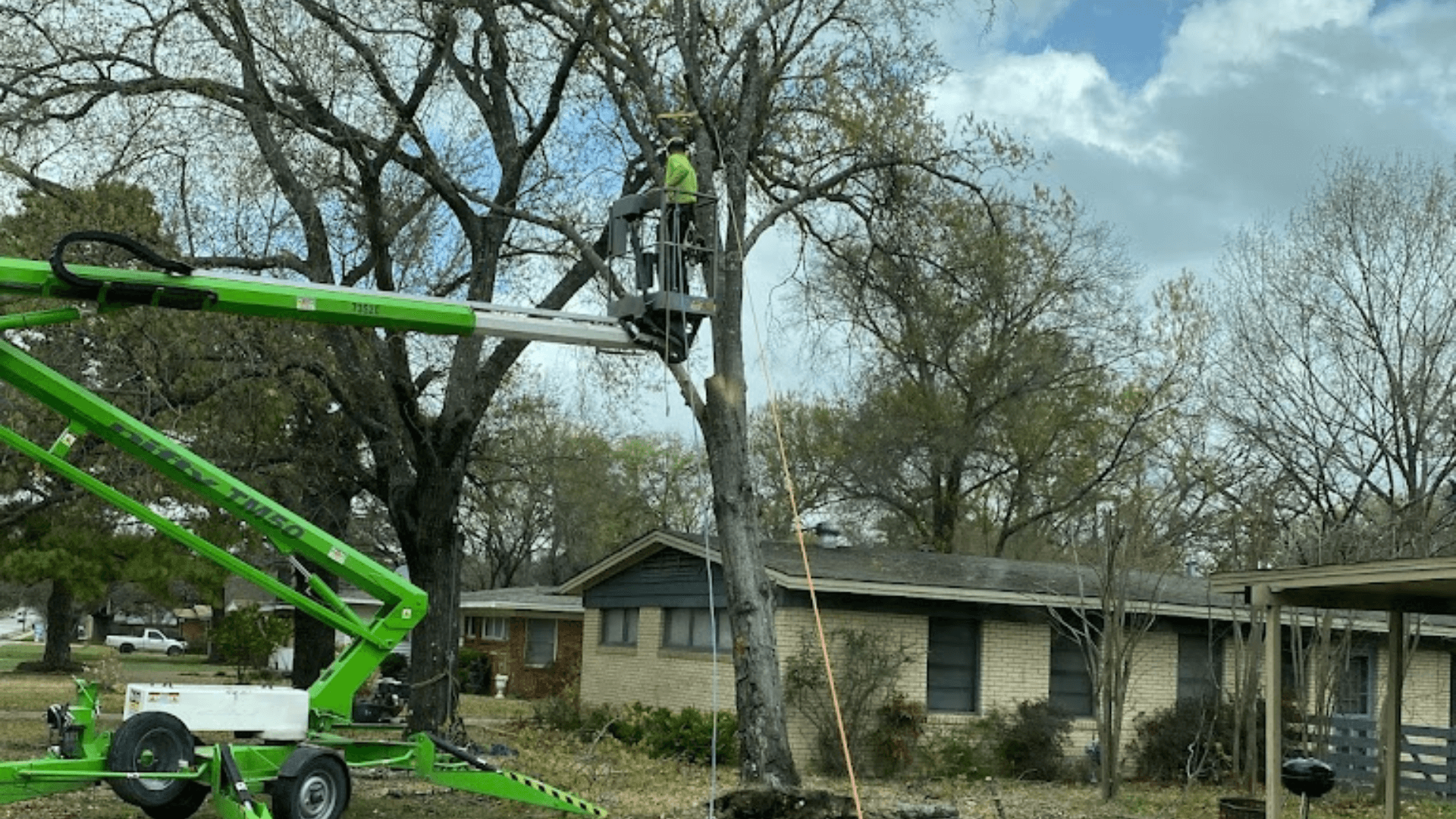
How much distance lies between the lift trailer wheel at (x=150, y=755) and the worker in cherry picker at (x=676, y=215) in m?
4.77

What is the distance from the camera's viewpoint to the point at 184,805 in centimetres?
1147

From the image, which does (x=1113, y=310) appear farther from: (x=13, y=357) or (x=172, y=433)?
(x=13, y=357)

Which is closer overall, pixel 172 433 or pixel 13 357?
pixel 13 357

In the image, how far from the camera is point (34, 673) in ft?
156

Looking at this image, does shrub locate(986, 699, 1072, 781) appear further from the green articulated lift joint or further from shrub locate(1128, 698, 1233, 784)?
the green articulated lift joint

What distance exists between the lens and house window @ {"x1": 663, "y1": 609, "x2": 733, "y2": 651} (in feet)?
82.2

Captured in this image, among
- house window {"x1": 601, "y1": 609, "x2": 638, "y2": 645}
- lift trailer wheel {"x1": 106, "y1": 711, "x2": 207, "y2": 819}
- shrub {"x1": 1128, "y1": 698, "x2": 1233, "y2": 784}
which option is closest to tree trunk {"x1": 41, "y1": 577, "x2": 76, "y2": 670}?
house window {"x1": 601, "y1": 609, "x2": 638, "y2": 645}

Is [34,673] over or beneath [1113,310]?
beneath

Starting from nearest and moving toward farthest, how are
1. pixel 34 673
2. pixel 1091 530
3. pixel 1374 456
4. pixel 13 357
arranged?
1. pixel 13 357
2. pixel 1374 456
3. pixel 1091 530
4. pixel 34 673

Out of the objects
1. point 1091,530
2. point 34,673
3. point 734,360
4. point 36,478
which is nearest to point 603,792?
point 734,360

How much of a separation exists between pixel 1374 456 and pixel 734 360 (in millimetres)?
18731

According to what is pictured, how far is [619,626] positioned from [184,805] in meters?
17.8

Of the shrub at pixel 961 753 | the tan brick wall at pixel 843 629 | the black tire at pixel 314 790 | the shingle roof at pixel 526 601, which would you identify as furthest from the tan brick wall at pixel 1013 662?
the black tire at pixel 314 790

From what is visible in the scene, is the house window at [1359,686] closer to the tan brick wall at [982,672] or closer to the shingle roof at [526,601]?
the tan brick wall at [982,672]
